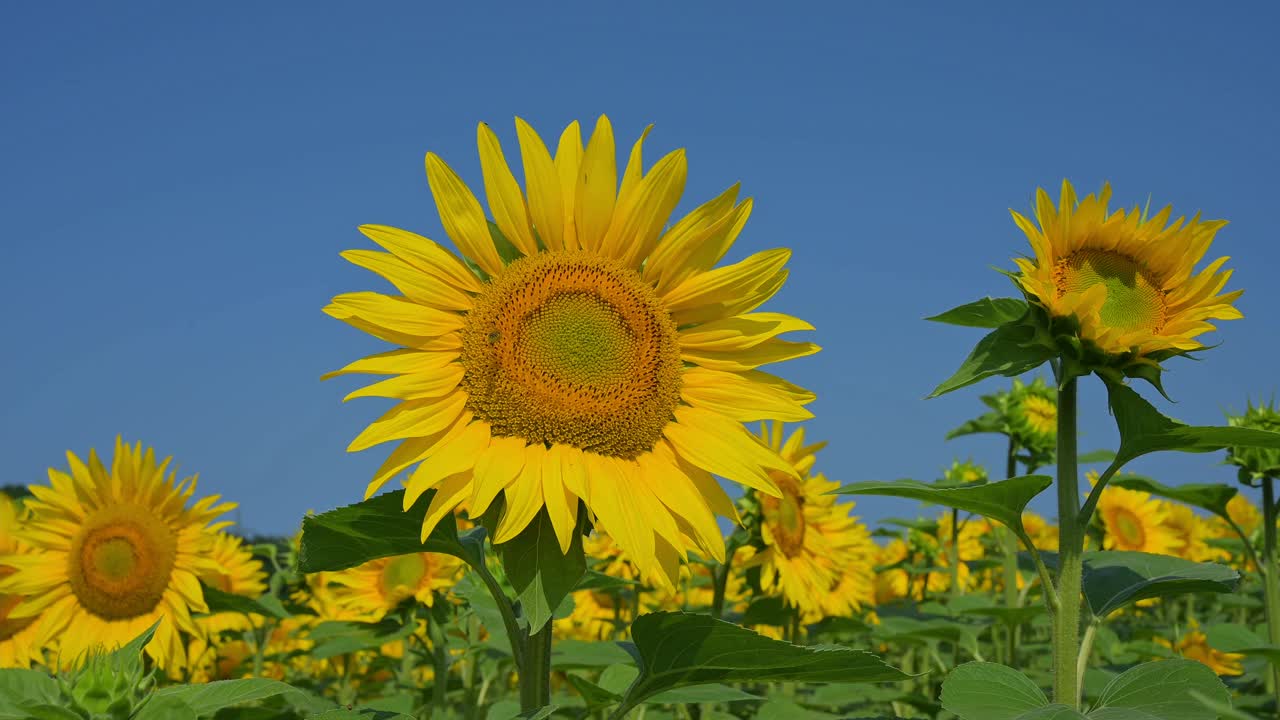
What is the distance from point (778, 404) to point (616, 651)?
1434 mm

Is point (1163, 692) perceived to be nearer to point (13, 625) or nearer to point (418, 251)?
point (418, 251)

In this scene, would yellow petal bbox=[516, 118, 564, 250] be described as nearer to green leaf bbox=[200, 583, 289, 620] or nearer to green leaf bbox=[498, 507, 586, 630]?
green leaf bbox=[498, 507, 586, 630]

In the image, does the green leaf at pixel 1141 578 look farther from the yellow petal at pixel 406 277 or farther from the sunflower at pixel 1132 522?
the sunflower at pixel 1132 522

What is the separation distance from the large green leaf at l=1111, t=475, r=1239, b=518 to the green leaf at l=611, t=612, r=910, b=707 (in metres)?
2.24

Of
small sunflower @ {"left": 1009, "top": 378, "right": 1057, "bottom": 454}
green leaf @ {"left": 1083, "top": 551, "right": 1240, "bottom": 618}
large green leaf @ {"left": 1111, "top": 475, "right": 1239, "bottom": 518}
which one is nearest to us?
green leaf @ {"left": 1083, "top": 551, "right": 1240, "bottom": 618}

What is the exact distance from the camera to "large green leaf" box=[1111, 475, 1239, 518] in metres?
4.12

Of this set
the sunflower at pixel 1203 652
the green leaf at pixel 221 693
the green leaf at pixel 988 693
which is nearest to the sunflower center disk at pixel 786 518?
the green leaf at pixel 988 693

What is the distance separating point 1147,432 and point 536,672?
1562 mm

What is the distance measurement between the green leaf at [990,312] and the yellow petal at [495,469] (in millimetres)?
1150

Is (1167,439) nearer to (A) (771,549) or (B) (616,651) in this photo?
(B) (616,651)

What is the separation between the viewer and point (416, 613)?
16.5 feet

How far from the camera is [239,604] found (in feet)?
13.8

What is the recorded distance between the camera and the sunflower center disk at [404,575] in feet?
16.4

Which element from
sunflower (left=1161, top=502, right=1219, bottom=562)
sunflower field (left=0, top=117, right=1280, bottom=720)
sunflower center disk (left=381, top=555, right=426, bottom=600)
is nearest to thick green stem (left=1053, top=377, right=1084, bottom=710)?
sunflower field (left=0, top=117, right=1280, bottom=720)
